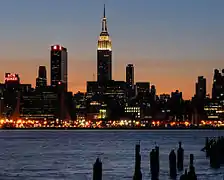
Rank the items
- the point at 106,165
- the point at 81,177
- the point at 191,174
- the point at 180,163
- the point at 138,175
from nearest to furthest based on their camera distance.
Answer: the point at 191,174 → the point at 138,175 → the point at 81,177 → the point at 180,163 → the point at 106,165

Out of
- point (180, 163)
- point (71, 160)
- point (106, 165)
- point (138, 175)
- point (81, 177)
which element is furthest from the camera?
point (71, 160)

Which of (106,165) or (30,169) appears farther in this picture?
(106,165)

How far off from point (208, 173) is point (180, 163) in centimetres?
287

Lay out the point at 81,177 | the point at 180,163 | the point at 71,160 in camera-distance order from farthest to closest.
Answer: the point at 71,160
the point at 180,163
the point at 81,177

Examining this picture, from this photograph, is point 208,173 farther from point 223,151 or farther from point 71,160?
point 71,160

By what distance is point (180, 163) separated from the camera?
6488 cm

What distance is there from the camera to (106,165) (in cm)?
7369

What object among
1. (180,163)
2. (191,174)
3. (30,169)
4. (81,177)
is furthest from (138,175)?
(30,169)

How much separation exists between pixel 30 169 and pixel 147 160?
1774 centimetres

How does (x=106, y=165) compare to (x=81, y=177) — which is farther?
(x=106, y=165)

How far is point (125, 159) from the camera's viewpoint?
83.8 m

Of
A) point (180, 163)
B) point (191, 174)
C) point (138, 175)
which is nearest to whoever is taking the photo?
point (191, 174)

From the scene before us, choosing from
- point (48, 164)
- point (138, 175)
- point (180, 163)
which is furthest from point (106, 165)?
point (138, 175)

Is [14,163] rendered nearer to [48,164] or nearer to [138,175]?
[48,164]
